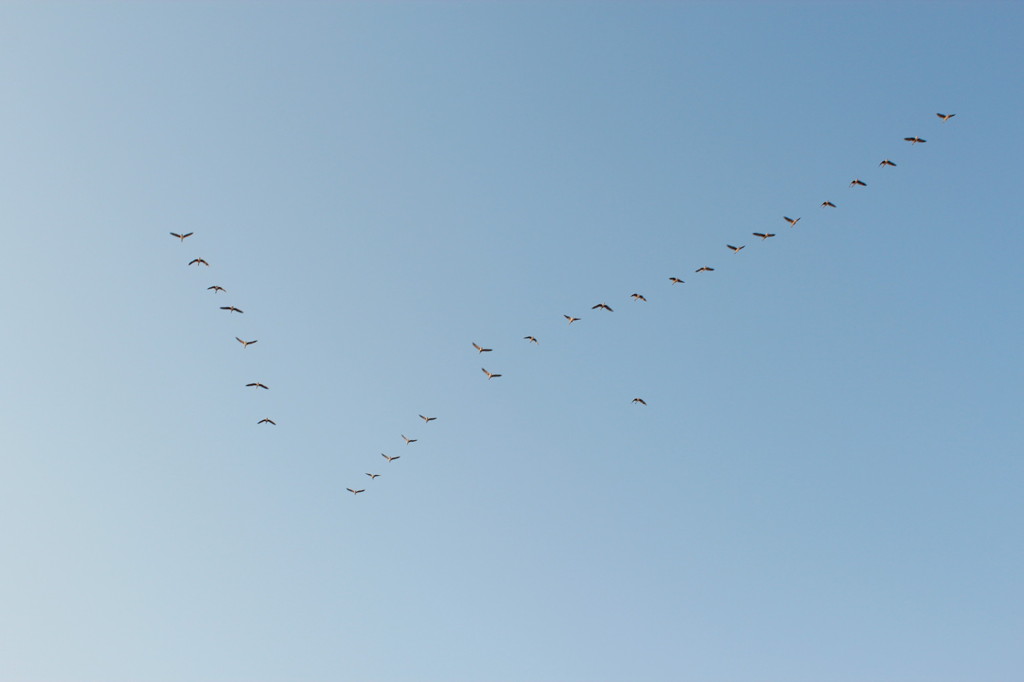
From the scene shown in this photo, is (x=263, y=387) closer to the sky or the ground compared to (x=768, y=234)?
closer to the ground

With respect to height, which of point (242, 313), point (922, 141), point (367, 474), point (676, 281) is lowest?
point (367, 474)

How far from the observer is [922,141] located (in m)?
107

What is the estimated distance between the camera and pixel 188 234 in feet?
326

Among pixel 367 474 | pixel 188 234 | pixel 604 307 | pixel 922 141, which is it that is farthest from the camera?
pixel 367 474

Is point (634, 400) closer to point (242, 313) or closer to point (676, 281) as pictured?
point (676, 281)

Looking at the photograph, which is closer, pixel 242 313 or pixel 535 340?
pixel 242 313

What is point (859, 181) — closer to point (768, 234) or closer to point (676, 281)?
point (768, 234)

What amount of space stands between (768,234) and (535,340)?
34508 mm

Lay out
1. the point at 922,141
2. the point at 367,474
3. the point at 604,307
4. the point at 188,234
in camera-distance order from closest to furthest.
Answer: the point at 188,234 < the point at 922,141 < the point at 604,307 < the point at 367,474

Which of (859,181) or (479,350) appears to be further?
(479,350)

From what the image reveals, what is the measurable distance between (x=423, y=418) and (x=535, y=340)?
20.1 m

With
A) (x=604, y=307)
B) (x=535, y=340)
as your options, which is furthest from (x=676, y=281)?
(x=535, y=340)

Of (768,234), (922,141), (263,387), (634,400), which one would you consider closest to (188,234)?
(263,387)

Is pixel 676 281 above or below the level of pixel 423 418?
above
